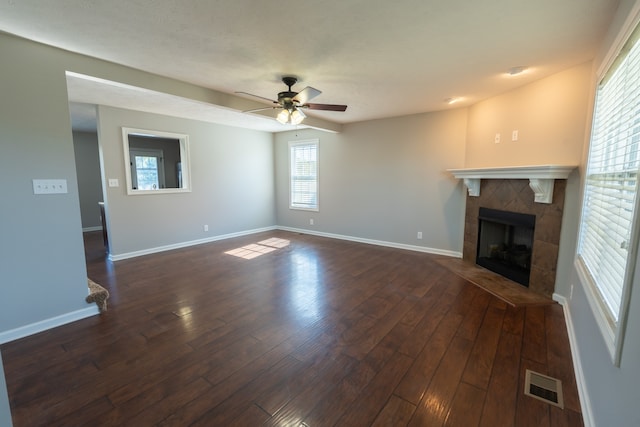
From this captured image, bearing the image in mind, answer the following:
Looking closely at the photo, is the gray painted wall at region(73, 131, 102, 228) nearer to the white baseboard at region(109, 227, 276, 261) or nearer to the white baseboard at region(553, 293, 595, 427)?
the white baseboard at region(109, 227, 276, 261)

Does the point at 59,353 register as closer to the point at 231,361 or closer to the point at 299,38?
the point at 231,361

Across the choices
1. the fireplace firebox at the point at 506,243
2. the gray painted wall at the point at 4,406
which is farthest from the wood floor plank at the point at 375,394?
the fireplace firebox at the point at 506,243

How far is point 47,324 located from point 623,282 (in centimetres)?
Answer: 417

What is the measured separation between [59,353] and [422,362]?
2.83 metres

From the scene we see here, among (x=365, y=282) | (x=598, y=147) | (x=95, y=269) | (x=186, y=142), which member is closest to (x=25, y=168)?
(x=95, y=269)

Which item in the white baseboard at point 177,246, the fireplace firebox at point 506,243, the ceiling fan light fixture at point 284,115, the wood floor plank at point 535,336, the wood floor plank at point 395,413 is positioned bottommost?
the wood floor plank at point 395,413

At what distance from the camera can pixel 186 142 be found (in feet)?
17.4

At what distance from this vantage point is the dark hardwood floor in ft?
5.32

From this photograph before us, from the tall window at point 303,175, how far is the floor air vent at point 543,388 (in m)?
4.95

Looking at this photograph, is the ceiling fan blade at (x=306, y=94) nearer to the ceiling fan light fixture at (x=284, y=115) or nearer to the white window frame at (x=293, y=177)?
the ceiling fan light fixture at (x=284, y=115)

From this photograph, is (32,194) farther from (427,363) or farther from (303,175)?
(303,175)

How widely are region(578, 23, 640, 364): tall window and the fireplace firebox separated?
44.5 inches

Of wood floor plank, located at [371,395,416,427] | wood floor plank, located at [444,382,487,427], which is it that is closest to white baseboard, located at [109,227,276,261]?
wood floor plank, located at [371,395,416,427]

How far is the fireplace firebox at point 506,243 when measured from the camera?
138 inches
